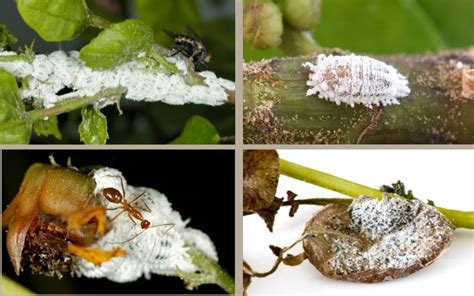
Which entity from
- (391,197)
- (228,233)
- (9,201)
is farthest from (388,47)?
(9,201)

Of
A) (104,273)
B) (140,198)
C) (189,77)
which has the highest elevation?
(189,77)

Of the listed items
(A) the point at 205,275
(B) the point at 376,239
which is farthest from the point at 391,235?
(A) the point at 205,275

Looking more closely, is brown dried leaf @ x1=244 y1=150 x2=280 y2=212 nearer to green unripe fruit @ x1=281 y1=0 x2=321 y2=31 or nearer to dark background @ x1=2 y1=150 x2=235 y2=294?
dark background @ x1=2 y1=150 x2=235 y2=294

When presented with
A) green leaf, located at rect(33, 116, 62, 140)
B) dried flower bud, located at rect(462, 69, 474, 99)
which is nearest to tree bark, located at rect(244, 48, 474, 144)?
dried flower bud, located at rect(462, 69, 474, 99)

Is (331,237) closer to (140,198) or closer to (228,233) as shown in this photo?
(228,233)

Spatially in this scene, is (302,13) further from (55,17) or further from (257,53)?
(55,17)

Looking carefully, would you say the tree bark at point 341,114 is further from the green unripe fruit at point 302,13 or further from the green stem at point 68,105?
the green stem at point 68,105
